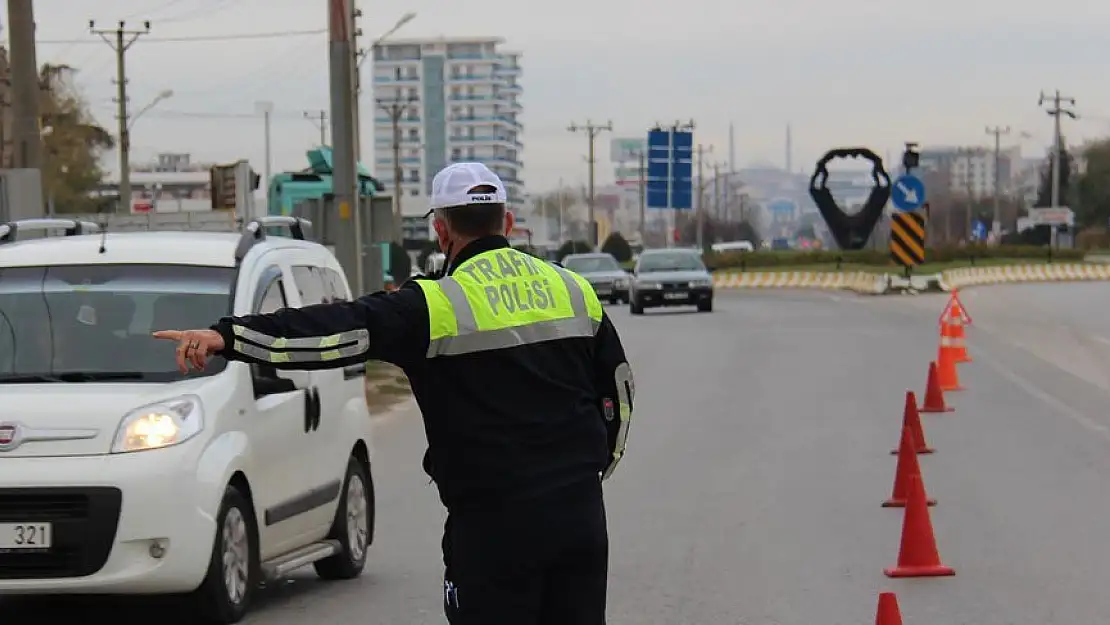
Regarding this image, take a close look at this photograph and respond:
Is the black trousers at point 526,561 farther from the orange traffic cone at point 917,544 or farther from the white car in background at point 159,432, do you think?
the orange traffic cone at point 917,544

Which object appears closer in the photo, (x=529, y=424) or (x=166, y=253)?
(x=529, y=424)

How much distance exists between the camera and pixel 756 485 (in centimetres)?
1333

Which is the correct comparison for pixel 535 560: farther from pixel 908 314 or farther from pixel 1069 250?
pixel 1069 250

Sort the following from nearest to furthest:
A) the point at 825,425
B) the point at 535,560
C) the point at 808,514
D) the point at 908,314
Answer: the point at 535,560 < the point at 808,514 < the point at 825,425 < the point at 908,314

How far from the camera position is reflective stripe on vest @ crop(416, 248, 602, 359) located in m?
4.55

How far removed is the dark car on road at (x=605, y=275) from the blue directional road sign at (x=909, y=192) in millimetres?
10032

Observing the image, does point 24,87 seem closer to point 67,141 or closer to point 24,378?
point 24,378

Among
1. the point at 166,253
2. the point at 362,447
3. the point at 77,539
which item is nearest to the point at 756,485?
the point at 362,447

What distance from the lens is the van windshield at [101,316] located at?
318 inches

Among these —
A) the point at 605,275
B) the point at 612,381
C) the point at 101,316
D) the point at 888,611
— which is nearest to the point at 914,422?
the point at 101,316

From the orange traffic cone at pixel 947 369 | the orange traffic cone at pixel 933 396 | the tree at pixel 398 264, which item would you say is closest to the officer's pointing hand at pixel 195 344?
the orange traffic cone at pixel 933 396

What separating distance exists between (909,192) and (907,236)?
3.88 metres

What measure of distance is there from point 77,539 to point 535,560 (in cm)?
345

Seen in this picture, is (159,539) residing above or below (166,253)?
below
